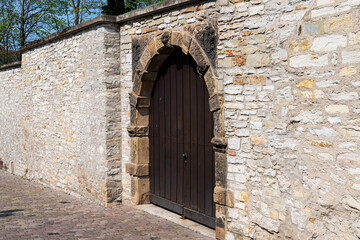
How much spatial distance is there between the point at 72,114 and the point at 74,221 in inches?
101

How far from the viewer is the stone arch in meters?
4.92

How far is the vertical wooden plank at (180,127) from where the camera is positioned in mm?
5973

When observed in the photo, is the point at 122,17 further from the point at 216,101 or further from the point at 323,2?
the point at 323,2

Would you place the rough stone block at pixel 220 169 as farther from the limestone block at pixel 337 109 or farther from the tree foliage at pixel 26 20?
the tree foliage at pixel 26 20

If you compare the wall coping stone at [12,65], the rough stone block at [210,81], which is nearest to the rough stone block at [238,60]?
the rough stone block at [210,81]

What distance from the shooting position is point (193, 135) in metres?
5.75

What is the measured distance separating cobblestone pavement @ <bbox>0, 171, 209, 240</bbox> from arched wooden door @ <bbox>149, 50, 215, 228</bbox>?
1.21ft

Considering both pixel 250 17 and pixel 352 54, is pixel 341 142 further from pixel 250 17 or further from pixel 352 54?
pixel 250 17

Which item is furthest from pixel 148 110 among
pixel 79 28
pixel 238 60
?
pixel 238 60

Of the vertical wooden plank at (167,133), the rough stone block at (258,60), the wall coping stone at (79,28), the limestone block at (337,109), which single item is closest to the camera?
the limestone block at (337,109)

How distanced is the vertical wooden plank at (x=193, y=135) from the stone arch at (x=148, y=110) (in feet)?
1.31

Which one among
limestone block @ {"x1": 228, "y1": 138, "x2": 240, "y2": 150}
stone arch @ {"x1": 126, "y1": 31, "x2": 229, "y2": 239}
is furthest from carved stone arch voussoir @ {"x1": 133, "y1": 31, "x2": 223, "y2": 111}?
limestone block @ {"x1": 228, "y1": 138, "x2": 240, "y2": 150}

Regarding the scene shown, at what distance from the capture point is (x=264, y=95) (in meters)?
4.38

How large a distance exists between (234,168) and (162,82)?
7.11 feet
